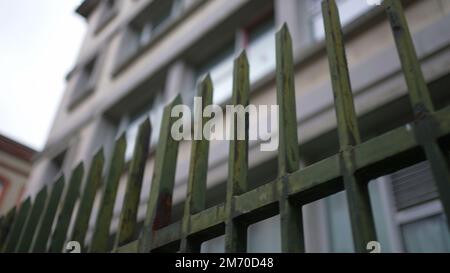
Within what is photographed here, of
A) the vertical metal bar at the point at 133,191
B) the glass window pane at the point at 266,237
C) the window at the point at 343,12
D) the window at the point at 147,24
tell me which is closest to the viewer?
the vertical metal bar at the point at 133,191

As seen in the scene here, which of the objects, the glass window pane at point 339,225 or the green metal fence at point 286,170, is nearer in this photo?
the green metal fence at point 286,170

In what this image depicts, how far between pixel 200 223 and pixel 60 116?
8690 mm

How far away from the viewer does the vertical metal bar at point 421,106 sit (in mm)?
1086

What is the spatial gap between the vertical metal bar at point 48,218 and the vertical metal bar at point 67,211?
10 centimetres

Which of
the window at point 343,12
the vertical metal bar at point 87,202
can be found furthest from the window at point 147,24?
the vertical metal bar at point 87,202

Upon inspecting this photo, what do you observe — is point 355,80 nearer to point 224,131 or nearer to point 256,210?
point 224,131

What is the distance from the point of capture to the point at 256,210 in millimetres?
1422

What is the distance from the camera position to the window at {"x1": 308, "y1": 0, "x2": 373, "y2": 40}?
4509 mm

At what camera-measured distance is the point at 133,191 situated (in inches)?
76.9

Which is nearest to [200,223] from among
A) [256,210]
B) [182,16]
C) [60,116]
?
[256,210]

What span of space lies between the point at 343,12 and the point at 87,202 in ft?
11.8

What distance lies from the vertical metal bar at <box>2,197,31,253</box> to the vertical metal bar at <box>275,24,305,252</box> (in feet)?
6.48

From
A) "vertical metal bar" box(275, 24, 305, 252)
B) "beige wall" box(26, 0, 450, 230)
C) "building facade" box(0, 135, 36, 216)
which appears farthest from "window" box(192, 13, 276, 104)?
"building facade" box(0, 135, 36, 216)

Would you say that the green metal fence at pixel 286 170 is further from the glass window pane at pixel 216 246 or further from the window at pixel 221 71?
the window at pixel 221 71
